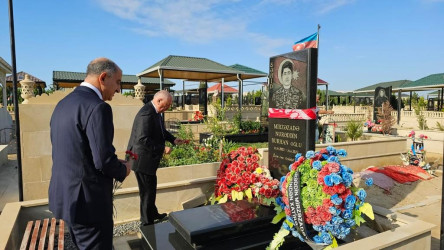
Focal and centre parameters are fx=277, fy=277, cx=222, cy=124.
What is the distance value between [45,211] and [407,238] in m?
4.34

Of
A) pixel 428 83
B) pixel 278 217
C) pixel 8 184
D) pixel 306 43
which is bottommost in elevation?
pixel 8 184

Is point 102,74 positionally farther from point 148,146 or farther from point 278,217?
point 278,217

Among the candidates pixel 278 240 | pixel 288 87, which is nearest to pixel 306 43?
pixel 288 87

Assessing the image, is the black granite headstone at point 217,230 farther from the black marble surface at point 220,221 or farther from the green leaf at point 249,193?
the green leaf at point 249,193

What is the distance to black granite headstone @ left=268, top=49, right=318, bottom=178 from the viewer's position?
3.98 meters

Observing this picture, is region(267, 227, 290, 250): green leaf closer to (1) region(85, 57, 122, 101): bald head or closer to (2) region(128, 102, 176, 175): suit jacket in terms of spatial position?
(2) region(128, 102, 176, 175): suit jacket

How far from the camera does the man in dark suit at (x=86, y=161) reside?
1990mm

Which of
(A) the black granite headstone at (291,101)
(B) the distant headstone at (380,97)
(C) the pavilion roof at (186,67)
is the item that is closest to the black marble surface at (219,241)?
(A) the black granite headstone at (291,101)

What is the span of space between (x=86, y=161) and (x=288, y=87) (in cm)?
321

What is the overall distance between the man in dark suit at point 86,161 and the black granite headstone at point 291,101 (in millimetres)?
2740

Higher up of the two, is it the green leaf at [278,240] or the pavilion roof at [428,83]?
the pavilion roof at [428,83]

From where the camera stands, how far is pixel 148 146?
3617 millimetres

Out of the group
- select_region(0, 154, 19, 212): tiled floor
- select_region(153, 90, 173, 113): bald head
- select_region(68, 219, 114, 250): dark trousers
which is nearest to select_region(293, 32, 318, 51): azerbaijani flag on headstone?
select_region(153, 90, 173, 113): bald head

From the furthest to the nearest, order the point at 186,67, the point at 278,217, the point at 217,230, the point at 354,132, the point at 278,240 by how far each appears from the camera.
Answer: the point at 186,67, the point at 354,132, the point at 278,217, the point at 217,230, the point at 278,240
